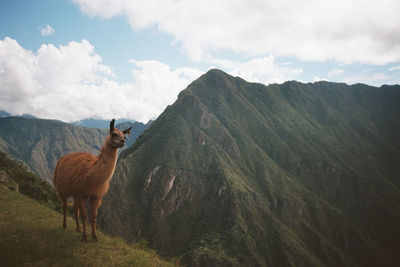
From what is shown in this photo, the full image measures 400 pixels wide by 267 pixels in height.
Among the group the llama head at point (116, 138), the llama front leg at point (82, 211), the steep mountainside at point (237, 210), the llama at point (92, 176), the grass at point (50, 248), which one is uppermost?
the llama head at point (116, 138)

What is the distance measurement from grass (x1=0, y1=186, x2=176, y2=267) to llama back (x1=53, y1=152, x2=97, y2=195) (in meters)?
1.94

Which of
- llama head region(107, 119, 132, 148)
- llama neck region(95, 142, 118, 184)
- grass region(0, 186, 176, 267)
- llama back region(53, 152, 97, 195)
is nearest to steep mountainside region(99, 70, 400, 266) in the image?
grass region(0, 186, 176, 267)

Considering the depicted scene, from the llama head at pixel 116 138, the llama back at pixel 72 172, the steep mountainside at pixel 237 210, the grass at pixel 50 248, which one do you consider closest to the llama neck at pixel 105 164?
the llama head at pixel 116 138

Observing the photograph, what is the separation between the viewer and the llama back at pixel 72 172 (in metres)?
9.13

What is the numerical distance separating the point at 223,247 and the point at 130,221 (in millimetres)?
65027

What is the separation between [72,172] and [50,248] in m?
3.04

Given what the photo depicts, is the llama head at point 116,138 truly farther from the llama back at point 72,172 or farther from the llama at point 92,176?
the llama back at point 72,172

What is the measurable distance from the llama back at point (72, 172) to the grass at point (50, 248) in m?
1.94

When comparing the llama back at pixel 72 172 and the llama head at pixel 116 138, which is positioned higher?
the llama head at pixel 116 138

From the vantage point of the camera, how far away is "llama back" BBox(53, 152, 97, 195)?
913 centimetres

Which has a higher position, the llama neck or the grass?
the llama neck

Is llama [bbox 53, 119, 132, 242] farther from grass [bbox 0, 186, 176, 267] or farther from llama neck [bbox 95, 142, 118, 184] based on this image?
grass [bbox 0, 186, 176, 267]

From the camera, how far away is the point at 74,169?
9.48 meters

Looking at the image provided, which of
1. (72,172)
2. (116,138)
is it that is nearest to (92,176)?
(72,172)
